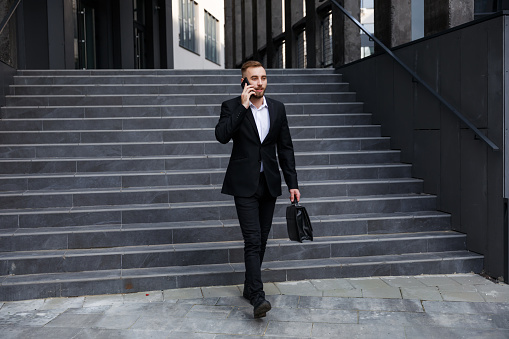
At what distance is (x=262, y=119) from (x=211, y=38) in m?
32.9

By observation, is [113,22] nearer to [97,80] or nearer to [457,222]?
[97,80]

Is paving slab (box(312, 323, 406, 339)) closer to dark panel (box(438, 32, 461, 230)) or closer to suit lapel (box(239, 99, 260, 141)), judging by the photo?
suit lapel (box(239, 99, 260, 141))

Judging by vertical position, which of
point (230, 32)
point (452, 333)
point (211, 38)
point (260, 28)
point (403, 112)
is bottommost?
point (452, 333)

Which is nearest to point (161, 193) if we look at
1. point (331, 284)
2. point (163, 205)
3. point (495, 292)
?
point (163, 205)

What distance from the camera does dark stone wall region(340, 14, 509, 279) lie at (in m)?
6.03

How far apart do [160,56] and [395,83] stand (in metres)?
15.0

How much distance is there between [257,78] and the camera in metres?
4.64

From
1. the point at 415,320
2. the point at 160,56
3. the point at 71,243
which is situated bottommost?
the point at 415,320

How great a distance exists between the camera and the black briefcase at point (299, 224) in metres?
4.80

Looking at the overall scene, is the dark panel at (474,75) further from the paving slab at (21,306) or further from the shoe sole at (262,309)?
the paving slab at (21,306)

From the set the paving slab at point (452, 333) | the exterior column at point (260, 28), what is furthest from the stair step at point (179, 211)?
the exterior column at point (260, 28)

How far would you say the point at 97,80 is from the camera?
9969 millimetres

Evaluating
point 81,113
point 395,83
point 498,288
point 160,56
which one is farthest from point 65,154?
point 160,56

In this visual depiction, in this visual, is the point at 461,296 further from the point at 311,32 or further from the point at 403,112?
the point at 311,32
